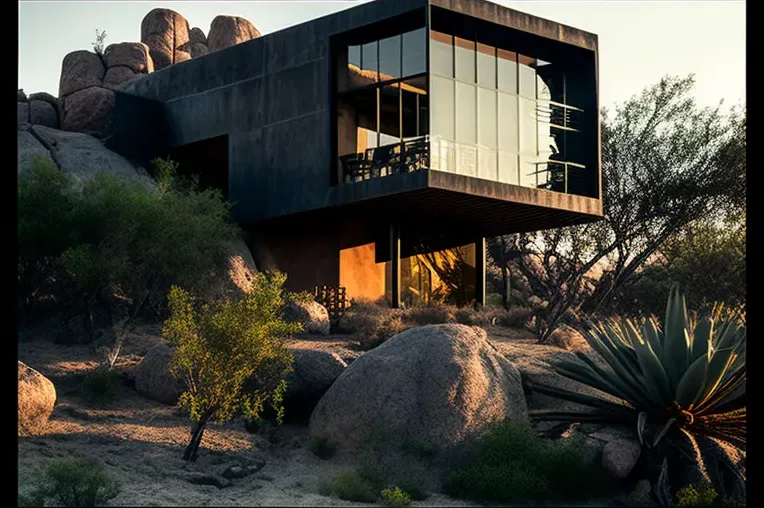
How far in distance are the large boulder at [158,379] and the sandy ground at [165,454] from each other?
0.21m

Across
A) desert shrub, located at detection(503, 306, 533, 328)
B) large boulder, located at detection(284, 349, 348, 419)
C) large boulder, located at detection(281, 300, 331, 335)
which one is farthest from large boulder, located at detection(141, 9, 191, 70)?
large boulder, located at detection(284, 349, 348, 419)

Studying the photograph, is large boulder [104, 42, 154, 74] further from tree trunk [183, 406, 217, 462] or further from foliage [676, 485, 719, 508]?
foliage [676, 485, 719, 508]

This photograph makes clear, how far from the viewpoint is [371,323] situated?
1055 inches

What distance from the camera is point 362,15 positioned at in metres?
29.8

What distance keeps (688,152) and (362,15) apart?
14667mm

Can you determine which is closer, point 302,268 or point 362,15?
point 362,15

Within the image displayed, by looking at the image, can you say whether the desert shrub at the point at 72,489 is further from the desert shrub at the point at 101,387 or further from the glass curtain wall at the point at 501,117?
the glass curtain wall at the point at 501,117

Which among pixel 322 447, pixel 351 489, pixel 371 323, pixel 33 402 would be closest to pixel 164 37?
pixel 371 323

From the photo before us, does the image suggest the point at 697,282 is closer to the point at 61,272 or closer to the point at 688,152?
the point at 688,152

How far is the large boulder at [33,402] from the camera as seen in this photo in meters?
15.9

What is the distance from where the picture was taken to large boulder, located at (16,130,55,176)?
29.9 metres

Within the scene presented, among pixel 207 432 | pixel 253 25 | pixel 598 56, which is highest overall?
pixel 253 25
